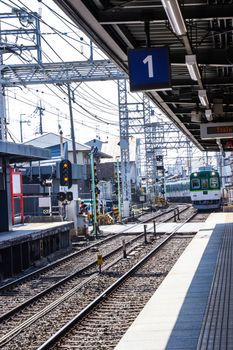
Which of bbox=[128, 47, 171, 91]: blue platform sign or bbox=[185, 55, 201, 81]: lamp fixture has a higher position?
bbox=[185, 55, 201, 81]: lamp fixture

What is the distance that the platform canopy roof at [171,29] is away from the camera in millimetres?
7066

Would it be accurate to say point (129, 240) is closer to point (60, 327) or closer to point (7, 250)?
point (7, 250)

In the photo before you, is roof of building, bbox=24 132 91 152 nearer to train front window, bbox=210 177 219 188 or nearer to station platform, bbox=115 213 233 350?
train front window, bbox=210 177 219 188

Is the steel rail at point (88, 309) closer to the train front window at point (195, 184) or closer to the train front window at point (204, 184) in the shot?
the train front window at point (204, 184)

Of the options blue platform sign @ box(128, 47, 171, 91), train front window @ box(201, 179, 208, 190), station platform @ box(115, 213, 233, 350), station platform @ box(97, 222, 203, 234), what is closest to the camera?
blue platform sign @ box(128, 47, 171, 91)

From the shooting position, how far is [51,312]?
11.9 m

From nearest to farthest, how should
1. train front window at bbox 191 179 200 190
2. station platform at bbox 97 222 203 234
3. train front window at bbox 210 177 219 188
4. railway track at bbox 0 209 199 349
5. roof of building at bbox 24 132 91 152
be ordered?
railway track at bbox 0 209 199 349 → station platform at bbox 97 222 203 234 → train front window at bbox 210 177 219 188 → train front window at bbox 191 179 200 190 → roof of building at bbox 24 132 91 152

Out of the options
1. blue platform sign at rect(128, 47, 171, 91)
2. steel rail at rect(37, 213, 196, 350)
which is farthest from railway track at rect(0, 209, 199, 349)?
blue platform sign at rect(128, 47, 171, 91)

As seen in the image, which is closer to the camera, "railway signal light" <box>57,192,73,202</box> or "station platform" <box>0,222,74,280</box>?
"station platform" <box>0,222,74,280</box>

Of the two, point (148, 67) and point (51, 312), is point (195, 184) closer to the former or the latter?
point (51, 312)

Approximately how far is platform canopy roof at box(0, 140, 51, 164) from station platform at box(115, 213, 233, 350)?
6743 millimetres

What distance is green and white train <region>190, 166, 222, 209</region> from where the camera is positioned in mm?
45844

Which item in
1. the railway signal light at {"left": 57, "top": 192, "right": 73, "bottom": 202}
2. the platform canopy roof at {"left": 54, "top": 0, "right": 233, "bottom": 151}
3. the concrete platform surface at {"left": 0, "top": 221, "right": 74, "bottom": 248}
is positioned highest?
the platform canopy roof at {"left": 54, "top": 0, "right": 233, "bottom": 151}

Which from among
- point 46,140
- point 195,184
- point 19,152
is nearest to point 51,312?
point 19,152
